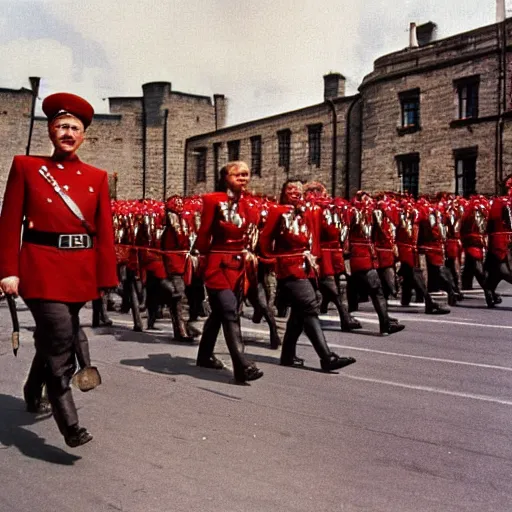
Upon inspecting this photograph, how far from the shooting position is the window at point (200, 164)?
45.2 meters

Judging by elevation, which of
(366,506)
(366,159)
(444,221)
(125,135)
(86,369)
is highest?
(125,135)

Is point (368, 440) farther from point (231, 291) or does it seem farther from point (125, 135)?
point (125, 135)

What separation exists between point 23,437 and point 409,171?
88.8 feet

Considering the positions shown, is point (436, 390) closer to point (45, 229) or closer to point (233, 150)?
point (45, 229)

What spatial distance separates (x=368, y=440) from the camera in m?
5.20

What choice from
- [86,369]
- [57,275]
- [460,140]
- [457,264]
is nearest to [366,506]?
[86,369]

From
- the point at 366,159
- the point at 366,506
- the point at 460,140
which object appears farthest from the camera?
the point at 366,159

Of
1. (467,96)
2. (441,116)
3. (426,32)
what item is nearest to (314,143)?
(426,32)

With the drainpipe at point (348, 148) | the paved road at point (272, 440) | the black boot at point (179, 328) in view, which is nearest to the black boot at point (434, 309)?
the paved road at point (272, 440)

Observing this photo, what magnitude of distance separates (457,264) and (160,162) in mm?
33900

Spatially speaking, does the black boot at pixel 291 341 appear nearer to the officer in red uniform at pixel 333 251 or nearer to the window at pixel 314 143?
the officer in red uniform at pixel 333 251

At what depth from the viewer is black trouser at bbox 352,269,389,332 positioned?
10.2m

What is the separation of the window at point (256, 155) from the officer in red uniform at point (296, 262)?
3110 centimetres

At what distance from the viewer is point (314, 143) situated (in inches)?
1388
